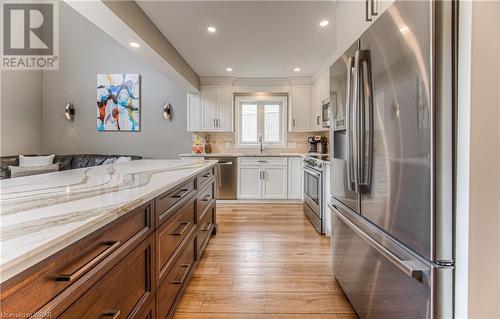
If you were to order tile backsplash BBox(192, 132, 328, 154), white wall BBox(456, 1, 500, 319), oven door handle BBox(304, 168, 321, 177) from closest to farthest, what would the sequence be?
white wall BBox(456, 1, 500, 319) → oven door handle BBox(304, 168, 321, 177) → tile backsplash BBox(192, 132, 328, 154)

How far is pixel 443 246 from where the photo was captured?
2.87 ft

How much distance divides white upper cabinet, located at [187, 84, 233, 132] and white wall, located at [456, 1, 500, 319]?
429cm

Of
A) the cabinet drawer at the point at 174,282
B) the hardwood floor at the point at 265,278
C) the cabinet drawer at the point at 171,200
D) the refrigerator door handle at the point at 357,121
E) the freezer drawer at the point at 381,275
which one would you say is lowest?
the hardwood floor at the point at 265,278

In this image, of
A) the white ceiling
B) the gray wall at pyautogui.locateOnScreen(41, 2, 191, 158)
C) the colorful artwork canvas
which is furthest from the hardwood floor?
the colorful artwork canvas

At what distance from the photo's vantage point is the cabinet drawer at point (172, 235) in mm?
1287

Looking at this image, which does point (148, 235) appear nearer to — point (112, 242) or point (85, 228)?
point (112, 242)

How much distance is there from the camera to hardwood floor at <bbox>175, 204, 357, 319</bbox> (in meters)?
1.66

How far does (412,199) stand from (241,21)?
2.48 metres

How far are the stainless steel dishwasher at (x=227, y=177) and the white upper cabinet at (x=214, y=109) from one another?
2.18 ft

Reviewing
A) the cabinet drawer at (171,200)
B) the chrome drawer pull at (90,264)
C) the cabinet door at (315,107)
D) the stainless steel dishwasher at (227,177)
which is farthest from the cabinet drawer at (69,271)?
the cabinet door at (315,107)

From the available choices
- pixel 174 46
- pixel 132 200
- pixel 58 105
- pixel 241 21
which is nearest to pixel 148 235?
pixel 132 200

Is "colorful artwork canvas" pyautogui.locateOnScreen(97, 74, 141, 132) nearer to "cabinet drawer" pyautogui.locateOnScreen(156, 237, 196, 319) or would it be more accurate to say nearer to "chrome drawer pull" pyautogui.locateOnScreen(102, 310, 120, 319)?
"cabinet drawer" pyautogui.locateOnScreen(156, 237, 196, 319)

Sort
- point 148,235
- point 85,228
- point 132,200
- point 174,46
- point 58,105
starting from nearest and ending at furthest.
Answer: point 85,228
point 132,200
point 148,235
point 174,46
point 58,105

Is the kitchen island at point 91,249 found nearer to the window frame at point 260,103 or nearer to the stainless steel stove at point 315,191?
the stainless steel stove at point 315,191
